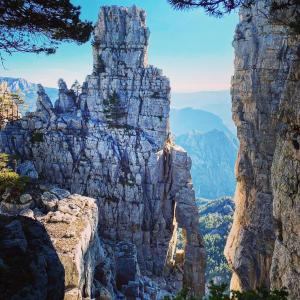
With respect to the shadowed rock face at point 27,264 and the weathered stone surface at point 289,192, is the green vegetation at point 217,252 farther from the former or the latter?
Result: the shadowed rock face at point 27,264

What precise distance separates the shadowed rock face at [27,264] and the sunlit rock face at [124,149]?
52583mm

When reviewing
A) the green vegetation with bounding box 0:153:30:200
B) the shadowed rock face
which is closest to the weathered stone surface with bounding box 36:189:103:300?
the green vegetation with bounding box 0:153:30:200

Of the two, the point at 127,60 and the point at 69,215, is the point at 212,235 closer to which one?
the point at 127,60

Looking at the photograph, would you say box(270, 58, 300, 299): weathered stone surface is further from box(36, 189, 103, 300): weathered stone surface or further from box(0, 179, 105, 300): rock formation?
box(36, 189, 103, 300): weathered stone surface

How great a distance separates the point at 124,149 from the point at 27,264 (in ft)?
188

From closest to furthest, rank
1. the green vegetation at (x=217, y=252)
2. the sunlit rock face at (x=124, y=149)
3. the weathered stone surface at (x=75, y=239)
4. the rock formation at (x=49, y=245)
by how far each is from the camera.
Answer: the rock formation at (x=49, y=245) → the weathered stone surface at (x=75, y=239) → the sunlit rock face at (x=124, y=149) → the green vegetation at (x=217, y=252)

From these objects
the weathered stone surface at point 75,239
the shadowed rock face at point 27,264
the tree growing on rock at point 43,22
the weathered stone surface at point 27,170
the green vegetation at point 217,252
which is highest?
the tree growing on rock at point 43,22

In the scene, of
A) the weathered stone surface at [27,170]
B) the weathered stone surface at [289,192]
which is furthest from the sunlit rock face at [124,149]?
the weathered stone surface at [289,192]

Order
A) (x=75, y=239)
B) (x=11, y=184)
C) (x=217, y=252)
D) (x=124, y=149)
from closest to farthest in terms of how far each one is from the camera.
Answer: (x=75, y=239)
(x=11, y=184)
(x=124, y=149)
(x=217, y=252)

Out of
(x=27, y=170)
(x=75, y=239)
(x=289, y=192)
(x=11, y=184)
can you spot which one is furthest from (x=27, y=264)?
(x=27, y=170)

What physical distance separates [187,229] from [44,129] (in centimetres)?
3639

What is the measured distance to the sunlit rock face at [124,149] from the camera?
72250 millimetres

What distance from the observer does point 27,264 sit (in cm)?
1645

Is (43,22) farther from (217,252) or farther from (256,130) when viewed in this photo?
(217,252)
